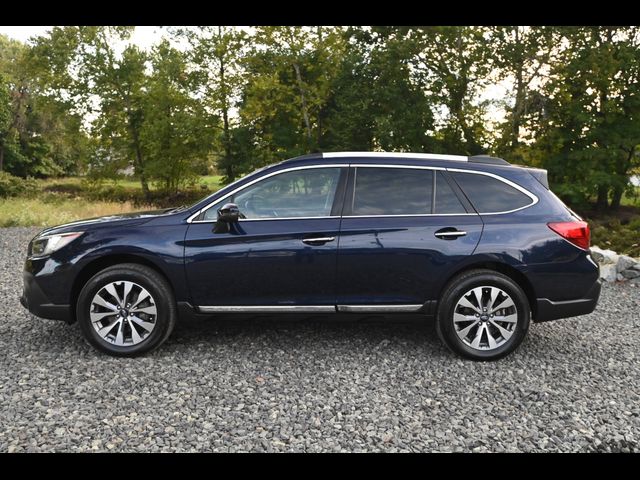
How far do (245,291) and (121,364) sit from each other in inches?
47.4

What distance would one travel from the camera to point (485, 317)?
4602mm

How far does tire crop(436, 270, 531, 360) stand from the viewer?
456cm

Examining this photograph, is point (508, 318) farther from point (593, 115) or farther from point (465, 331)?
point (593, 115)

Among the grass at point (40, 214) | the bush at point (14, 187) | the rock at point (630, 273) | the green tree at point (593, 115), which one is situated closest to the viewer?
the rock at point (630, 273)

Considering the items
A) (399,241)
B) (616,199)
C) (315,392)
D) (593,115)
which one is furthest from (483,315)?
(616,199)

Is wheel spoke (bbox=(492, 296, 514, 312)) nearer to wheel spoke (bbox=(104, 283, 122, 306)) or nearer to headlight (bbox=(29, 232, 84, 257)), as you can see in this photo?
wheel spoke (bbox=(104, 283, 122, 306))

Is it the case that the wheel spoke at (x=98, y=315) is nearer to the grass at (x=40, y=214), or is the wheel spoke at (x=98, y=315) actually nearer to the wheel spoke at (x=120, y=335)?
the wheel spoke at (x=120, y=335)

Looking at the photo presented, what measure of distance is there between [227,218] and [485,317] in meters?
2.37

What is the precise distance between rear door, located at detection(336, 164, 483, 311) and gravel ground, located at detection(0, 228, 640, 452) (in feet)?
2.01

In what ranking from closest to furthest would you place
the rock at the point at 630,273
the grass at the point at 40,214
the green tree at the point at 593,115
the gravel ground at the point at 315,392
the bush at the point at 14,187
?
the gravel ground at the point at 315,392 → the rock at the point at 630,273 → the grass at the point at 40,214 → the green tree at the point at 593,115 → the bush at the point at 14,187

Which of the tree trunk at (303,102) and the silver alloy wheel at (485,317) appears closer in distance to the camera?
the silver alloy wheel at (485,317)

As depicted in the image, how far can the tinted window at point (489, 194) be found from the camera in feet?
15.3

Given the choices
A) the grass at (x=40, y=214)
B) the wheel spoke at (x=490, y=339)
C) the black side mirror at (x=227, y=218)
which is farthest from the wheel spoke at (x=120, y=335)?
the grass at (x=40, y=214)

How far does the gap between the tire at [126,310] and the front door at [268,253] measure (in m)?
0.30
